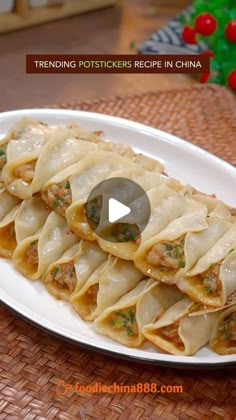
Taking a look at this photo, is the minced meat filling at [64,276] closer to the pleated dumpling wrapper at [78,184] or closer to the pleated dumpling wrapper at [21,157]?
the pleated dumpling wrapper at [78,184]

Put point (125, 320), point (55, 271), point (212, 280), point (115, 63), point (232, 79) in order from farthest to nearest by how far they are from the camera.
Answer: point (232, 79)
point (115, 63)
point (55, 271)
point (125, 320)
point (212, 280)

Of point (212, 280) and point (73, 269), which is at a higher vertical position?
point (212, 280)

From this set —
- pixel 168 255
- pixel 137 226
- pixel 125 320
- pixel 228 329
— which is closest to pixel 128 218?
pixel 137 226

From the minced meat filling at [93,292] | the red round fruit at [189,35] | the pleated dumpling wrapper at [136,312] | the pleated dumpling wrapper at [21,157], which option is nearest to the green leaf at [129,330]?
the pleated dumpling wrapper at [136,312]

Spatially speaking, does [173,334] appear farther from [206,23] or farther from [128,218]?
[206,23]

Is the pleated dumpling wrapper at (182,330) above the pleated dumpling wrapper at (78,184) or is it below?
below

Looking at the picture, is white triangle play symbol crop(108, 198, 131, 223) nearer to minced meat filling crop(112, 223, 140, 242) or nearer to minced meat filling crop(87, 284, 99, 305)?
minced meat filling crop(112, 223, 140, 242)

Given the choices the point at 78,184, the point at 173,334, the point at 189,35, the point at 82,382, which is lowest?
the point at 82,382

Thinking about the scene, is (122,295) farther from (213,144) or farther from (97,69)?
(97,69)
